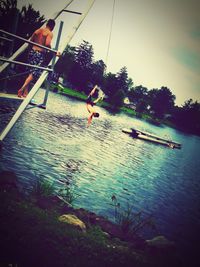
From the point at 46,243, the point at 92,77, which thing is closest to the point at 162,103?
the point at 92,77

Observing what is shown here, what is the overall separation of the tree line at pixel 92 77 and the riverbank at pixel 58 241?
5050 millimetres

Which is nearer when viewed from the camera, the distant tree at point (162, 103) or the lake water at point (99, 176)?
the lake water at point (99, 176)

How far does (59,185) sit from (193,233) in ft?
27.5

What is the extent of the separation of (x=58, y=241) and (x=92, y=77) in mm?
20388

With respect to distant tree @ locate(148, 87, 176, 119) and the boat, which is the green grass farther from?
distant tree @ locate(148, 87, 176, 119)

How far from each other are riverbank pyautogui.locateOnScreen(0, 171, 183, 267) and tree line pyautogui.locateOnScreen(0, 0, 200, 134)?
505cm

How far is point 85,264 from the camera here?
643 cm

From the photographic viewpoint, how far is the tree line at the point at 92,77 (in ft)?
116

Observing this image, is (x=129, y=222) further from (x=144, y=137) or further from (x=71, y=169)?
(x=144, y=137)

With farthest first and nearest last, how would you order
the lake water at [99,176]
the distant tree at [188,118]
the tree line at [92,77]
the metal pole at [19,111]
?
the distant tree at [188,118]
the tree line at [92,77]
the lake water at [99,176]
the metal pole at [19,111]

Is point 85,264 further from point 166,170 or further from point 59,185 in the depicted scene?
point 166,170

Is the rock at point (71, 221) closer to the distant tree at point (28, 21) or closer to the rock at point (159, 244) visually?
the rock at point (159, 244)

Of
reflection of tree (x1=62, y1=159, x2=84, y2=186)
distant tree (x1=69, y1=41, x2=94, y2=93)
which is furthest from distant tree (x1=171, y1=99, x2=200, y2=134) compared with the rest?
reflection of tree (x1=62, y1=159, x2=84, y2=186)

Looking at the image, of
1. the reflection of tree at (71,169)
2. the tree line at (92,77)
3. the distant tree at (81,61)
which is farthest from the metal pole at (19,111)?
the distant tree at (81,61)
